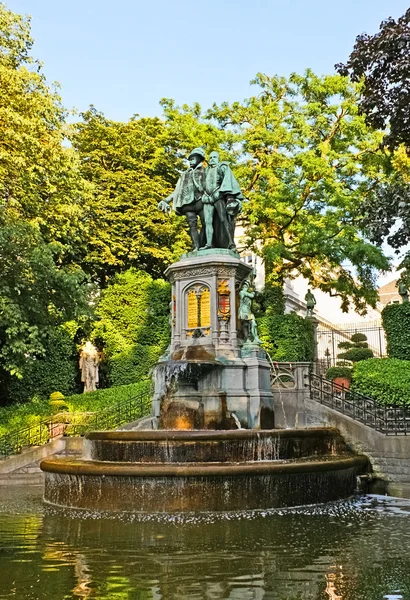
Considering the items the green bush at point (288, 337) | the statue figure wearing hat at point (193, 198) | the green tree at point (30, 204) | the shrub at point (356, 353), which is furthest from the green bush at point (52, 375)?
the statue figure wearing hat at point (193, 198)

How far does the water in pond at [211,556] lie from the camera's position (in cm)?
573

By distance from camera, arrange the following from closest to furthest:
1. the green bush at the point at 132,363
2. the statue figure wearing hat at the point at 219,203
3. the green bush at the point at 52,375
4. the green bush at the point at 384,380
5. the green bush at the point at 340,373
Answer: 1. the statue figure wearing hat at the point at 219,203
2. the green bush at the point at 384,380
3. the green bush at the point at 340,373
4. the green bush at the point at 52,375
5. the green bush at the point at 132,363

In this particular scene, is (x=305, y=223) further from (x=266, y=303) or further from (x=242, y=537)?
(x=242, y=537)

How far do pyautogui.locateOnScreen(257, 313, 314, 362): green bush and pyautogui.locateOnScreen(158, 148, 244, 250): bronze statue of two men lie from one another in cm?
1250

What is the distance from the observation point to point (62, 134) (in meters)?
27.8

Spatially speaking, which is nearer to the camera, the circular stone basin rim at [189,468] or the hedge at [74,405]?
the circular stone basin rim at [189,468]

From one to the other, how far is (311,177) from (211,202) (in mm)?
14610

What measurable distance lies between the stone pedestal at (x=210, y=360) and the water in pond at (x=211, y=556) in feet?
14.8

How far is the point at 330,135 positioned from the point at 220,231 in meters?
16.5

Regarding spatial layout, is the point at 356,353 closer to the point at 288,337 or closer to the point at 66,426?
the point at 288,337

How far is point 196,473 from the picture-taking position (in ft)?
34.2

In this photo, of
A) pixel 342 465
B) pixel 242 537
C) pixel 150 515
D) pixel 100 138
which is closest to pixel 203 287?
pixel 342 465

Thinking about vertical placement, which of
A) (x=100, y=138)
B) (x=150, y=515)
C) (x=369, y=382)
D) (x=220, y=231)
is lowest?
(x=150, y=515)

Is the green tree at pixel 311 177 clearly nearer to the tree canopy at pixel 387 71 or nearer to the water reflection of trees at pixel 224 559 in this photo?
the tree canopy at pixel 387 71
